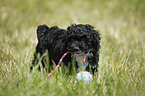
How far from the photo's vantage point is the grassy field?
2.45 meters

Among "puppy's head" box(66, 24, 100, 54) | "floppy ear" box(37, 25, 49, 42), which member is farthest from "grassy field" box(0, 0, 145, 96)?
"puppy's head" box(66, 24, 100, 54)

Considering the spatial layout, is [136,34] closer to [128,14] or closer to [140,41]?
[140,41]

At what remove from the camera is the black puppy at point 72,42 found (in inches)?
117

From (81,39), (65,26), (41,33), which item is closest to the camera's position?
(81,39)

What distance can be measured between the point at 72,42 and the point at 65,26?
366 centimetres

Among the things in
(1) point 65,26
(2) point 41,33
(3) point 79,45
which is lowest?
(3) point 79,45

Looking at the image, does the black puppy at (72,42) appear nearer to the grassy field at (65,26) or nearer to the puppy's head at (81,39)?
the puppy's head at (81,39)

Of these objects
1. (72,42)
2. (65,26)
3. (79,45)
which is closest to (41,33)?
(72,42)

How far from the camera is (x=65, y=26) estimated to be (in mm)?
6586

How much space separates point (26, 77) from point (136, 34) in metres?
4.63

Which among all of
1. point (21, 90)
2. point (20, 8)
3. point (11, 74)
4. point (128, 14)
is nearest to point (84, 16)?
point (128, 14)

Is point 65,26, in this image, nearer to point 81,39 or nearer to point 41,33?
point 41,33

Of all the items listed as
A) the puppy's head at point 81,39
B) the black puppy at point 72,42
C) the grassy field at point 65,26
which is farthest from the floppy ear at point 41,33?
the puppy's head at point 81,39

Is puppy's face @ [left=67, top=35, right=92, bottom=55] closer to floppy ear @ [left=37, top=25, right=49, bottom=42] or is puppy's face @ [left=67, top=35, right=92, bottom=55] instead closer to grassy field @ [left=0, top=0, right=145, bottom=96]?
grassy field @ [left=0, top=0, right=145, bottom=96]
